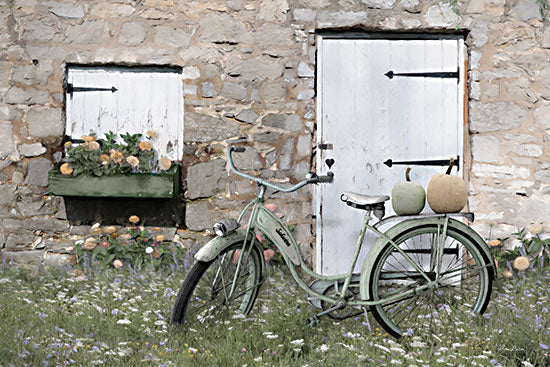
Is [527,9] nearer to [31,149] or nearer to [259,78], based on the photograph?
[259,78]

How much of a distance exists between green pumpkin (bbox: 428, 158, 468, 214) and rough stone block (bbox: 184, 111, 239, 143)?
1838 mm

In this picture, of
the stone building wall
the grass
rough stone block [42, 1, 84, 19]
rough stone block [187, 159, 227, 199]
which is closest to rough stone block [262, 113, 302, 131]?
the stone building wall

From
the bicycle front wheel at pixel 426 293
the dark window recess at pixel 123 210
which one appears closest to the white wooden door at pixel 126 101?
the dark window recess at pixel 123 210

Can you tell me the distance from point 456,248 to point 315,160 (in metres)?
1.34

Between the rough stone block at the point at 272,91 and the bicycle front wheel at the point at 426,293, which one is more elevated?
the rough stone block at the point at 272,91

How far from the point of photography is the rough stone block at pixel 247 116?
15.7 feet

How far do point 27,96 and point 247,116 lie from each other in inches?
69.7

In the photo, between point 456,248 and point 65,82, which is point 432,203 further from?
point 65,82

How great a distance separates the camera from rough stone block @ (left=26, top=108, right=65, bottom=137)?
15.8ft

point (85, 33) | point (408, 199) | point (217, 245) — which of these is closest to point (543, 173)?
point (408, 199)

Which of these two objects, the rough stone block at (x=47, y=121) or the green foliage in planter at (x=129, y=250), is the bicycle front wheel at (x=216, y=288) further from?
the rough stone block at (x=47, y=121)

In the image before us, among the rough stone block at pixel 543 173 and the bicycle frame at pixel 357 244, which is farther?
the rough stone block at pixel 543 173

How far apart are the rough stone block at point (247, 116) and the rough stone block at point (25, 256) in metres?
1.94

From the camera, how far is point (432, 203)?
3.53 m
